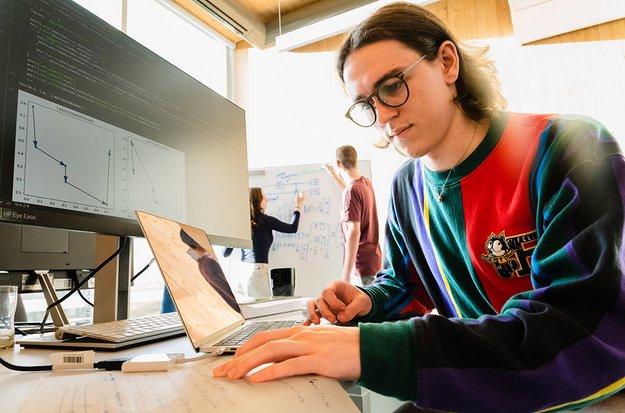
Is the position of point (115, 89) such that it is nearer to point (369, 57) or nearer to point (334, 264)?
point (369, 57)

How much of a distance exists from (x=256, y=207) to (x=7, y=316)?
8.36 feet

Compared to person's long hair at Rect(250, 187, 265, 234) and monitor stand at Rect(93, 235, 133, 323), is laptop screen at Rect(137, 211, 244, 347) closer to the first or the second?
monitor stand at Rect(93, 235, 133, 323)

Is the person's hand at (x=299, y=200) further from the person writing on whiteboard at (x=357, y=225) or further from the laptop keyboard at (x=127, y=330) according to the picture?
the laptop keyboard at (x=127, y=330)

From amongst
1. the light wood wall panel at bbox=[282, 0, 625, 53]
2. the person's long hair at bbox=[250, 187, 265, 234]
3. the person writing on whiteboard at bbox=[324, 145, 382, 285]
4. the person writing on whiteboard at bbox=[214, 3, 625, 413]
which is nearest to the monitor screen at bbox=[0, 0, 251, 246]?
the person writing on whiteboard at bbox=[214, 3, 625, 413]

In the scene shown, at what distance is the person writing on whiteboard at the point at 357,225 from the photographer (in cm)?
302

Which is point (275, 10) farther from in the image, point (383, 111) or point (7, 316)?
point (7, 316)

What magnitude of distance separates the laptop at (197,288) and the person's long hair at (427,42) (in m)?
0.53

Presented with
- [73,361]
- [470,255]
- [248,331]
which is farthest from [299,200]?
[73,361]

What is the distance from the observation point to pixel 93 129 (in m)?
0.75

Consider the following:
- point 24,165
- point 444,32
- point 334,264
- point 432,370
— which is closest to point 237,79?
point 334,264

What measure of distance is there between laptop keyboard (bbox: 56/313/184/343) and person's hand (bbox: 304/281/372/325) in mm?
237

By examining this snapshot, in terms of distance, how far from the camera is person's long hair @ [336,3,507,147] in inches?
36.0

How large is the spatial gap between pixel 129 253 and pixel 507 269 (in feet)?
2.36

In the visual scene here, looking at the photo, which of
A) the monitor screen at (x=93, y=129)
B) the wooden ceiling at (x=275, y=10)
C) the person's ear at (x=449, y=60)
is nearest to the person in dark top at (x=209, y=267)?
the monitor screen at (x=93, y=129)
